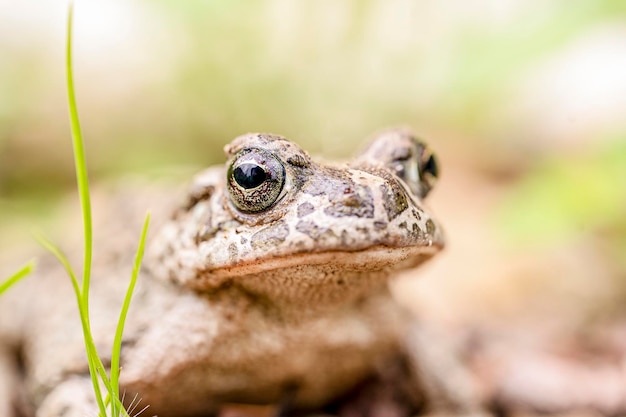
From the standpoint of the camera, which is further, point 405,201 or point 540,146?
point 540,146

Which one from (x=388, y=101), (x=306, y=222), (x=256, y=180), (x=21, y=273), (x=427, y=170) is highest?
(x=388, y=101)

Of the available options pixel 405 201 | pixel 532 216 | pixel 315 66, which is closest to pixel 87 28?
pixel 315 66

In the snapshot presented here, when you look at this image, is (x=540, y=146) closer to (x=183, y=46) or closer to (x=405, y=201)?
(x=183, y=46)

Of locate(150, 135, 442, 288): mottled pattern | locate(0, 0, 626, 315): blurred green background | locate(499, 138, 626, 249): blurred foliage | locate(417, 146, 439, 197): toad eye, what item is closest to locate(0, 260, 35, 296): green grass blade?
locate(150, 135, 442, 288): mottled pattern

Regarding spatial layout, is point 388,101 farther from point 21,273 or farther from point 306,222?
point 21,273

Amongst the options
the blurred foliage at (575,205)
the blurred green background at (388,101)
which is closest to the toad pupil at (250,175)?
the blurred green background at (388,101)

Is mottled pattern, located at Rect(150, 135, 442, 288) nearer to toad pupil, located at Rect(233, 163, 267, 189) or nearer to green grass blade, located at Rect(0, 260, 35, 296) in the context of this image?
toad pupil, located at Rect(233, 163, 267, 189)

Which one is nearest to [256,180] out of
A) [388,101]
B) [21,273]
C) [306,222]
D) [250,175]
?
[250,175]
